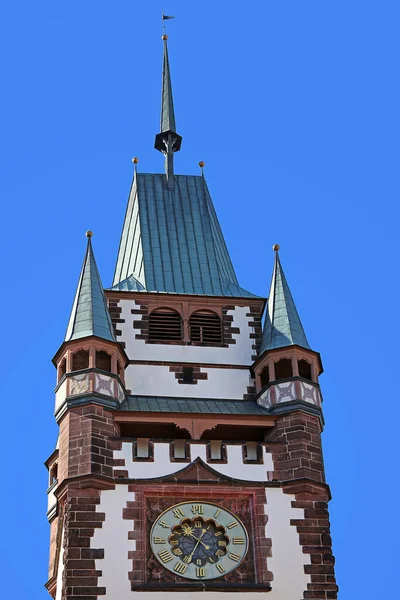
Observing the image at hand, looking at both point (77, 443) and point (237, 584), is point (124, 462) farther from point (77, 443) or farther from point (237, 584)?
point (237, 584)

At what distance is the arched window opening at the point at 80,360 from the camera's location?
98.7ft

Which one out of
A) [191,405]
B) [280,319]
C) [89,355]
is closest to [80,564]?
[89,355]

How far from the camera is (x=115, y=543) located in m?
27.2

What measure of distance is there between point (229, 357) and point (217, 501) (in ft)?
14.9

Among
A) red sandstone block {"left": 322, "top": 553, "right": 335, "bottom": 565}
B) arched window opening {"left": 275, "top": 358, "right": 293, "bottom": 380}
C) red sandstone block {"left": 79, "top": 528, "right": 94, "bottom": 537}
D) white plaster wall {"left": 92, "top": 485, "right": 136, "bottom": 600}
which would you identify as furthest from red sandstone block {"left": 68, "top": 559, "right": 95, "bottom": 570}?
arched window opening {"left": 275, "top": 358, "right": 293, "bottom": 380}

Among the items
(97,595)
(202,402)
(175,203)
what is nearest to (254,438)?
(202,402)

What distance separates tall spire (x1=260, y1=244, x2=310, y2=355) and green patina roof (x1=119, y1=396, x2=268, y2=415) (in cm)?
135

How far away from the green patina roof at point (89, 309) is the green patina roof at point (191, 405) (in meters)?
1.45

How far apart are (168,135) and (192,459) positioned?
41.9ft

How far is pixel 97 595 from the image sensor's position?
2655cm

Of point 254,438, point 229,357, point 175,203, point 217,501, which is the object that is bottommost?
point 217,501

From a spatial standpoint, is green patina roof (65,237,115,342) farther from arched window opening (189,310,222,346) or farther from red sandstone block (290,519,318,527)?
red sandstone block (290,519,318,527)

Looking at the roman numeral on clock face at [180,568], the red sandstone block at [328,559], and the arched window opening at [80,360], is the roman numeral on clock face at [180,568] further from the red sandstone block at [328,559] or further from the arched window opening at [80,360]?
the arched window opening at [80,360]

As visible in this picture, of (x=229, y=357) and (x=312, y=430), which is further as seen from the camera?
(x=229, y=357)
